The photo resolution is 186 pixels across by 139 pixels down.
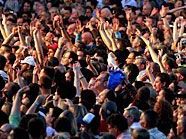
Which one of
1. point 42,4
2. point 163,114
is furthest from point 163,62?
point 42,4

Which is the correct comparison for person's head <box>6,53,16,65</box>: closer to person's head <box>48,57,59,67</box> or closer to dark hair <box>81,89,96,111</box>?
person's head <box>48,57,59,67</box>

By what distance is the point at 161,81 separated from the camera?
37.6ft

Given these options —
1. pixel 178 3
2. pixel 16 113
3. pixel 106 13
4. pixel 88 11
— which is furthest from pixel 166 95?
pixel 178 3

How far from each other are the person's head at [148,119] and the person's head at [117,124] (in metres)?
0.23

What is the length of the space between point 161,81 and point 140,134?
2951 mm

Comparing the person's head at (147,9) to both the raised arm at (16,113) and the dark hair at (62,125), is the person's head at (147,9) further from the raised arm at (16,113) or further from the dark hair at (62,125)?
the dark hair at (62,125)

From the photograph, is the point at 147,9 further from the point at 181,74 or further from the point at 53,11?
the point at 181,74

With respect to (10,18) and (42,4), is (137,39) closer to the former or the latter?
(10,18)

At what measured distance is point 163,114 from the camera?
985 centimetres

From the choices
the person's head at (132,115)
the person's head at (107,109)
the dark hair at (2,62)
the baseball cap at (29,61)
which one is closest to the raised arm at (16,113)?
the person's head at (107,109)

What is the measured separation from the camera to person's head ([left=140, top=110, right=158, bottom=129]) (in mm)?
9258

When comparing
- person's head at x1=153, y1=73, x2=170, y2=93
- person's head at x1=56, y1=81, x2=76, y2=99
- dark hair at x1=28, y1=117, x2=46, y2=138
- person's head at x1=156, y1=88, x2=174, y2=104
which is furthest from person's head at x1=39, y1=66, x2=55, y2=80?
dark hair at x1=28, y1=117, x2=46, y2=138

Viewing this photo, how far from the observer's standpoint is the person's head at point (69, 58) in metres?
13.1

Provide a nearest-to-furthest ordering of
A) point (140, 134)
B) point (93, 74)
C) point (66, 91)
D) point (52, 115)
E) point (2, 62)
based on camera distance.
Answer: point (140, 134) < point (52, 115) < point (66, 91) < point (93, 74) < point (2, 62)
